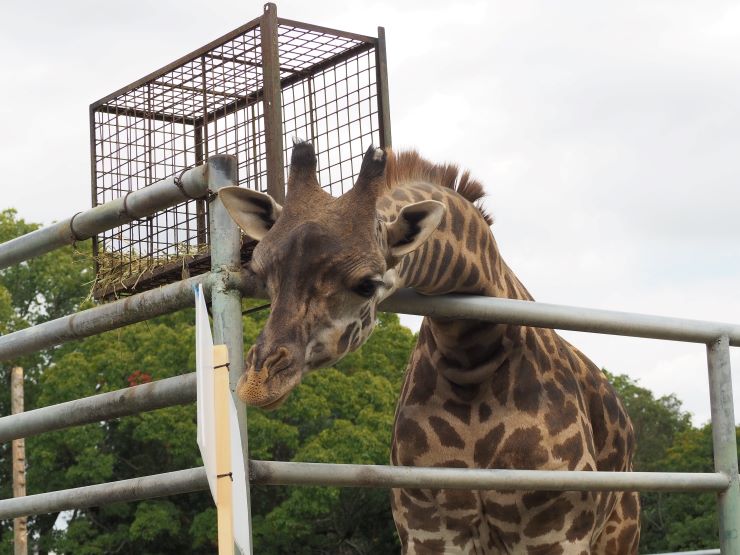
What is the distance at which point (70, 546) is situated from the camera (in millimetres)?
31094

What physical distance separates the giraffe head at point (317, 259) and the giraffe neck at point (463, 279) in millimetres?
457

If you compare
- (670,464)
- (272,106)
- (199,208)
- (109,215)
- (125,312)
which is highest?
(670,464)

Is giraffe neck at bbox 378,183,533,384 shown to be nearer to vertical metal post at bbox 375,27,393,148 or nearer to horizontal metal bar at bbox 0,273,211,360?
horizontal metal bar at bbox 0,273,211,360

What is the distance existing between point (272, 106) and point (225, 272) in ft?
10.8

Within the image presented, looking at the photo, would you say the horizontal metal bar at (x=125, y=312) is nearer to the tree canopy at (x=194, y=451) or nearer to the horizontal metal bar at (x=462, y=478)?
the horizontal metal bar at (x=462, y=478)

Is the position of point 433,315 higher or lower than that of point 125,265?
lower

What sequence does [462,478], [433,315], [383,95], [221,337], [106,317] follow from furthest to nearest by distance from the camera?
1. [383,95]
2. [433,315]
3. [462,478]
4. [106,317]
5. [221,337]

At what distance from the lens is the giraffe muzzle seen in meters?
2.67

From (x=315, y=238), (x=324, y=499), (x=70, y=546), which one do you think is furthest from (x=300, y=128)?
(x=70, y=546)

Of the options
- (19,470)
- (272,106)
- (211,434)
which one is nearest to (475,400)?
(272,106)

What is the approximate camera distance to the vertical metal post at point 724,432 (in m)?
3.81

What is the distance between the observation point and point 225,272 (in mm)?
2672

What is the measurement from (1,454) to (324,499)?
8.92 meters

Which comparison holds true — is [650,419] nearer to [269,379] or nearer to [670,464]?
[670,464]
